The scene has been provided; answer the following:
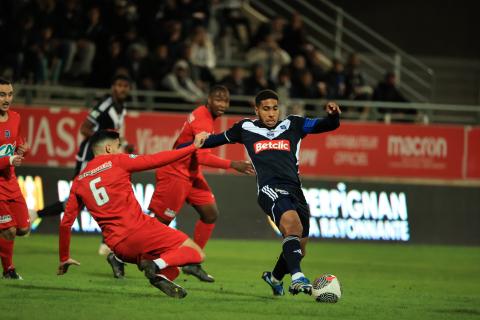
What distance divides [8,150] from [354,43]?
55.9 feet

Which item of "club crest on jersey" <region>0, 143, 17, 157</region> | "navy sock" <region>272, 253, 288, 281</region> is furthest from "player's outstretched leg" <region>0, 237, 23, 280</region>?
"navy sock" <region>272, 253, 288, 281</region>

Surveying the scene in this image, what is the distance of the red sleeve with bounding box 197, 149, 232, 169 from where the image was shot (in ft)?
36.5

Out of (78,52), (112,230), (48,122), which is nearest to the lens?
(112,230)

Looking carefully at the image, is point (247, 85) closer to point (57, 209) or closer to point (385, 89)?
point (385, 89)

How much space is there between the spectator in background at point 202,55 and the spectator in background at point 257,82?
0.91m

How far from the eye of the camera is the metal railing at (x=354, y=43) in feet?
80.0

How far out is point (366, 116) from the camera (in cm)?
2177

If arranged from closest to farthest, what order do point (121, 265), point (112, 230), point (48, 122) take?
1. point (112, 230)
2. point (121, 265)
3. point (48, 122)

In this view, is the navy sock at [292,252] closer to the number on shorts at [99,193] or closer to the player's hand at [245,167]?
the player's hand at [245,167]

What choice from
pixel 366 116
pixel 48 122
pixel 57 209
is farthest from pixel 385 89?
pixel 57 209

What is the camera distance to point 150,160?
29.9ft

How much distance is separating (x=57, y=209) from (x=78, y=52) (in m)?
7.98

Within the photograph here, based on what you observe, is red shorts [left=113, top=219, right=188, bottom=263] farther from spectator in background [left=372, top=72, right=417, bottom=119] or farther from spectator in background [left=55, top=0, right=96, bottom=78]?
spectator in background [left=372, top=72, right=417, bottom=119]

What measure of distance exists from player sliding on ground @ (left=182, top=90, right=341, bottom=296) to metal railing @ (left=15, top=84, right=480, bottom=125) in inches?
392
